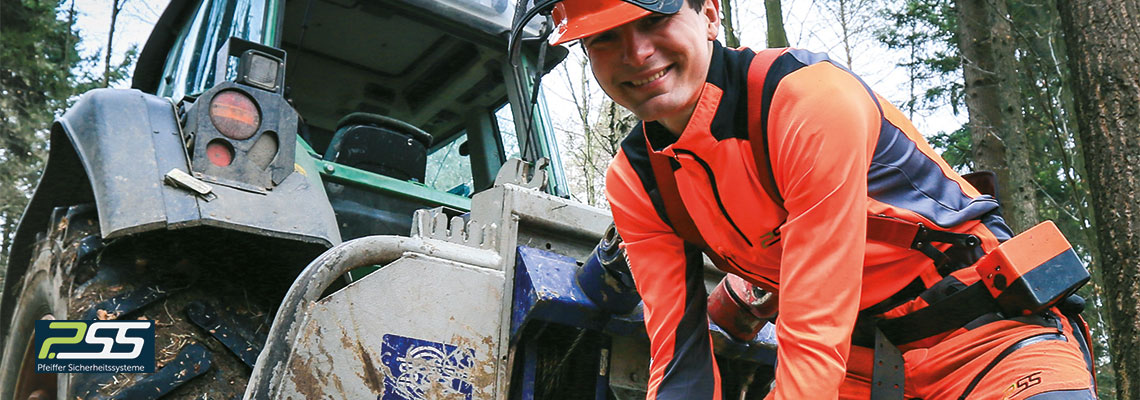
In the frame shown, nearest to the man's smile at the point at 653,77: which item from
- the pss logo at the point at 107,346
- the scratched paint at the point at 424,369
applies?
the scratched paint at the point at 424,369

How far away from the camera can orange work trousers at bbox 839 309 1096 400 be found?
1585 mm

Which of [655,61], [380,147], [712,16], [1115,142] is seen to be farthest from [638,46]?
[1115,142]

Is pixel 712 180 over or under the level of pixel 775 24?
under

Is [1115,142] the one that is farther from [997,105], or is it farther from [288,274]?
[997,105]

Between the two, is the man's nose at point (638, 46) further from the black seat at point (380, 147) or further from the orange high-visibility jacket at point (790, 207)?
the black seat at point (380, 147)

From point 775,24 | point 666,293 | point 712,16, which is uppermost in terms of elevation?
point 775,24

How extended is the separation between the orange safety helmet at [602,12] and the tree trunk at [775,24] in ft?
19.8

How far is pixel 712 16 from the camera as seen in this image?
72.6 inches

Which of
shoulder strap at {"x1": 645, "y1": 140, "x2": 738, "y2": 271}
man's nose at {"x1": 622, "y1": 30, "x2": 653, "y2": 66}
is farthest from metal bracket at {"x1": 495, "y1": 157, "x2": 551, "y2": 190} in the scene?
man's nose at {"x1": 622, "y1": 30, "x2": 653, "y2": 66}

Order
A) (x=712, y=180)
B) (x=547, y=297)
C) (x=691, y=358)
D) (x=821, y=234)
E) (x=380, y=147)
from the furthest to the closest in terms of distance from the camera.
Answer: (x=380, y=147) → (x=547, y=297) → (x=691, y=358) → (x=712, y=180) → (x=821, y=234)

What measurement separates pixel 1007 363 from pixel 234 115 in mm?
1927

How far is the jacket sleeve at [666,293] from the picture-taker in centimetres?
197

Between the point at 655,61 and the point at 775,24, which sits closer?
the point at 655,61

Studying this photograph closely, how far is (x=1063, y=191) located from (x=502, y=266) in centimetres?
1288
